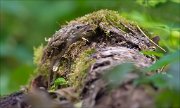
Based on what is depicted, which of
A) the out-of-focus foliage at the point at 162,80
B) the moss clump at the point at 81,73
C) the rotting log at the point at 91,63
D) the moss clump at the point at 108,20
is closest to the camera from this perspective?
the out-of-focus foliage at the point at 162,80

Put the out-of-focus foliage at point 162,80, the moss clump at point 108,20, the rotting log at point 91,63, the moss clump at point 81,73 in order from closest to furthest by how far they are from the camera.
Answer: the out-of-focus foliage at point 162,80 < the rotting log at point 91,63 < the moss clump at point 81,73 < the moss clump at point 108,20

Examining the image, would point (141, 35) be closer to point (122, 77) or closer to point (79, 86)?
point (79, 86)

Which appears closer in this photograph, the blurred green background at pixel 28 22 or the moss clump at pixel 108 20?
the moss clump at pixel 108 20

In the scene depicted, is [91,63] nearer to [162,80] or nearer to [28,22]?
[162,80]

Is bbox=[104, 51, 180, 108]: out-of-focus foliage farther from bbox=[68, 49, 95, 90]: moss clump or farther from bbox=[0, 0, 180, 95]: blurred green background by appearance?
bbox=[0, 0, 180, 95]: blurred green background

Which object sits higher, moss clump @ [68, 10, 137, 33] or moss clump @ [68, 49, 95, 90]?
moss clump @ [68, 10, 137, 33]

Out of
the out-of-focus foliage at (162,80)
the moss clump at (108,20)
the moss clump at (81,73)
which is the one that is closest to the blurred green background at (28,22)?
the moss clump at (108,20)

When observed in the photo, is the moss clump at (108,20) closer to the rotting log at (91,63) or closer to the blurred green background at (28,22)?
the rotting log at (91,63)

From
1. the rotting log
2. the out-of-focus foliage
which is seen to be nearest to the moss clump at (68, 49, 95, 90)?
the rotting log

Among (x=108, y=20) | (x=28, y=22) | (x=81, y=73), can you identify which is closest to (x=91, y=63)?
(x=81, y=73)
